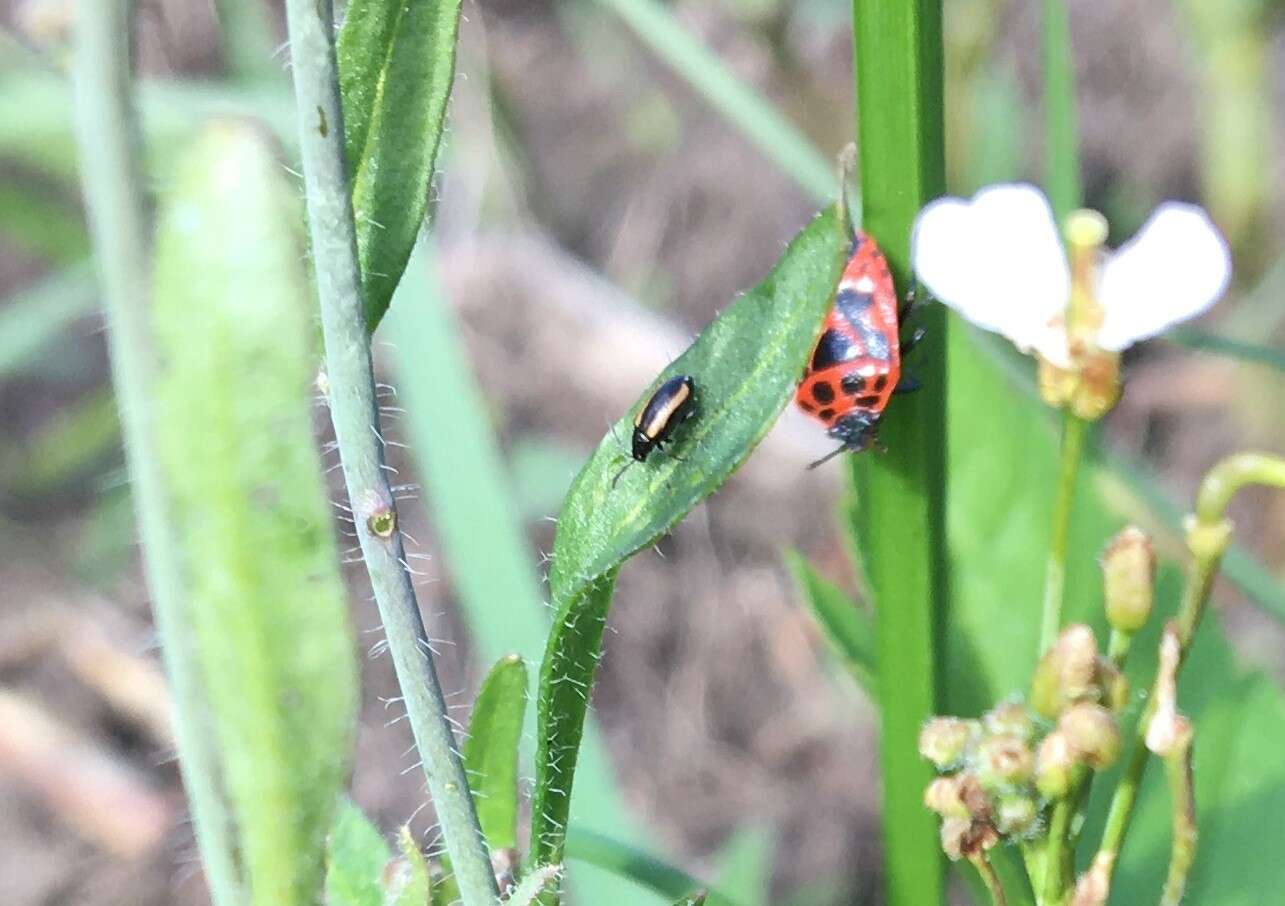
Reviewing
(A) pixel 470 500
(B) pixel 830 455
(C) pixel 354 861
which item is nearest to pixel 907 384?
(B) pixel 830 455

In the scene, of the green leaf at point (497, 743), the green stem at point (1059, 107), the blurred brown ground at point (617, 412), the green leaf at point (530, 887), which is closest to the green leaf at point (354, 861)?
the green leaf at point (497, 743)

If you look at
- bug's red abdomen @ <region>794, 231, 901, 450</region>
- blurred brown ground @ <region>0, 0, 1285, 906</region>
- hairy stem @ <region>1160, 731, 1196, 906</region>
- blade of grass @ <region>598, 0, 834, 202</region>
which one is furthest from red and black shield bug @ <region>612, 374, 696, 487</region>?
blurred brown ground @ <region>0, 0, 1285, 906</region>

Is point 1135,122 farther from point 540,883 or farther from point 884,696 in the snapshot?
point 540,883

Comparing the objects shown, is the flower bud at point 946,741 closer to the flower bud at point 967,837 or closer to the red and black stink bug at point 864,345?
the flower bud at point 967,837

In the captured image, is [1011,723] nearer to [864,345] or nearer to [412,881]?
[864,345]

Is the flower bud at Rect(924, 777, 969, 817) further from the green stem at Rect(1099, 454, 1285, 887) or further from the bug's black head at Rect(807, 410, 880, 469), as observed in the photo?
the bug's black head at Rect(807, 410, 880, 469)

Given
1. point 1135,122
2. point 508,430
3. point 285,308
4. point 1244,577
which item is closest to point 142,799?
point 508,430
